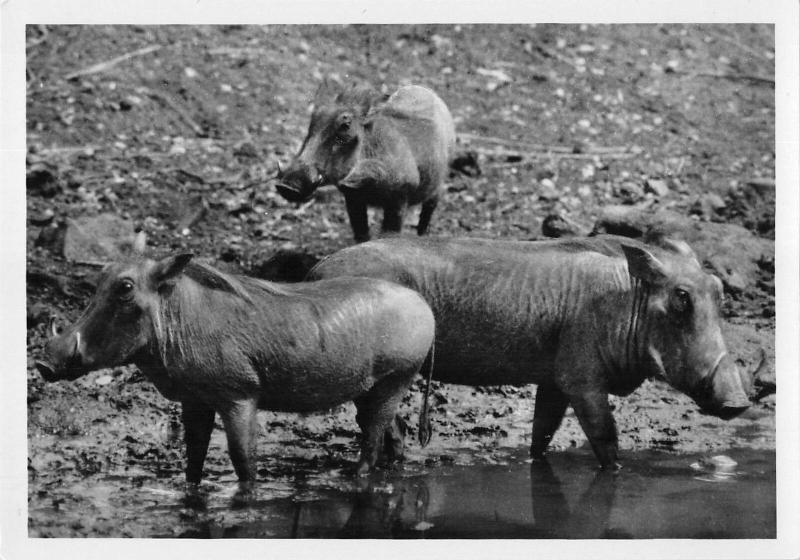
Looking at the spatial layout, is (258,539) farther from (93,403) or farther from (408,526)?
(93,403)

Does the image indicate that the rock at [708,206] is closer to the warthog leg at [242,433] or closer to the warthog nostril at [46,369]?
the warthog leg at [242,433]

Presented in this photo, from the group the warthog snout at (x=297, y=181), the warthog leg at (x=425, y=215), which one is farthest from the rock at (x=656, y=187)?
the warthog snout at (x=297, y=181)

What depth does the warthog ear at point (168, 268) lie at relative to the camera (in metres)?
7.81

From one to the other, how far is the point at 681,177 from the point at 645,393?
3.15m

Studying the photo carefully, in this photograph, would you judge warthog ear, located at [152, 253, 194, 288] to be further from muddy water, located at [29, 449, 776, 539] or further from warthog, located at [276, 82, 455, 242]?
warthog, located at [276, 82, 455, 242]

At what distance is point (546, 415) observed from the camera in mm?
9180

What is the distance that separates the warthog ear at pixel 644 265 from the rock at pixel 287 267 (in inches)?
116

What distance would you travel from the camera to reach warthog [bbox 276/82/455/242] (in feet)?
33.7

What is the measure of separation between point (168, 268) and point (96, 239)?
344cm

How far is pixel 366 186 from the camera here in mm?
10523

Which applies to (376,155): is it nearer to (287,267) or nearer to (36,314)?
(287,267)

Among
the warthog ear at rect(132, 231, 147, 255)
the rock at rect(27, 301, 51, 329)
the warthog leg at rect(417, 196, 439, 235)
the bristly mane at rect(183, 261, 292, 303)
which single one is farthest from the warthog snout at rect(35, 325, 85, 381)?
the warthog leg at rect(417, 196, 439, 235)

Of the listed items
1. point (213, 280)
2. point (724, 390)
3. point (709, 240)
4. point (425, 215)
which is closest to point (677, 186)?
point (709, 240)
